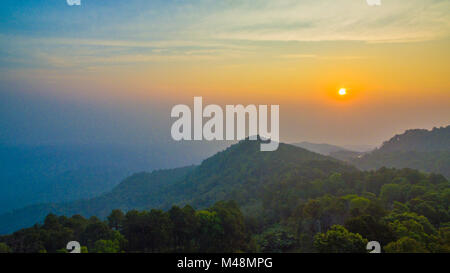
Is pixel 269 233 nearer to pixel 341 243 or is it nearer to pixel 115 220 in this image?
pixel 341 243

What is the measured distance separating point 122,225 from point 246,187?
53.1m

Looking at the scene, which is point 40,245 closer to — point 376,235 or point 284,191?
point 376,235

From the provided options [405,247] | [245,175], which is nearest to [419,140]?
[245,175]

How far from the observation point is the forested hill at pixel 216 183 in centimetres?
6594

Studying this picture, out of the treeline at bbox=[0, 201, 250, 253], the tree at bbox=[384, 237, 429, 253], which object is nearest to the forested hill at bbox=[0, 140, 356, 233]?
the treeline at bbox=[0, 201, 250, 253]

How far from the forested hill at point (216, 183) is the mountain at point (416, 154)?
87.1 ft

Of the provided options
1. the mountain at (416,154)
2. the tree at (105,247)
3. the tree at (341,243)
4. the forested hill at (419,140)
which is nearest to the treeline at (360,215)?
the tree at (341,243)

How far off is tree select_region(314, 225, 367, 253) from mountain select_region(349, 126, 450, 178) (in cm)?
7169

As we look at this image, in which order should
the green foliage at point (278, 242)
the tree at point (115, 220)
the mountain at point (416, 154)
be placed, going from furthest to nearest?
1. the mountain at point (416, 154)
2. the green foliage at point (278, 242)
3. the tree at point (115, 220)

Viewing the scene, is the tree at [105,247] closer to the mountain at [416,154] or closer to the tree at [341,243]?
the tree at [341,243]

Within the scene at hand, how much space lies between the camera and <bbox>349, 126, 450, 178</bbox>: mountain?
8219 centimetres

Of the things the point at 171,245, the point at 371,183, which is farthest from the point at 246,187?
the point at 171,245

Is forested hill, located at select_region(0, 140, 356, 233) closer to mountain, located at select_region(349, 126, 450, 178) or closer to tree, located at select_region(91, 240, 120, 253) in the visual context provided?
mountain, located at select_region(349, 126, 450, 178)
